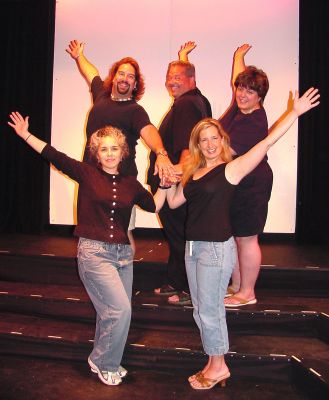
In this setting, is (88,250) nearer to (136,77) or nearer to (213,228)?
(213,228)

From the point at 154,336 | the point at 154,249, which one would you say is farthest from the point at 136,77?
the point at 154,249

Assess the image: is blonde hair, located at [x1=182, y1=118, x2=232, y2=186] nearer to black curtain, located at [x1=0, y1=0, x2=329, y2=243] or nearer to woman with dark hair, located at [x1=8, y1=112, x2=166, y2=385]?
woman with dark hair, located at [x1=8, y1=112, x2=166, y2=385]

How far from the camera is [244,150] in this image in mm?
2811

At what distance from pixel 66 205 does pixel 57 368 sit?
2.56m

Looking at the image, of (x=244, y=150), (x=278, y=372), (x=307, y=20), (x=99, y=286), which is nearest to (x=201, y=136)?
(x=244, y=150)

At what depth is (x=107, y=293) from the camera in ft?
7.97

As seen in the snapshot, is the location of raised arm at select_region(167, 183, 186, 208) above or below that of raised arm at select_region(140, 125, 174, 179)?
below

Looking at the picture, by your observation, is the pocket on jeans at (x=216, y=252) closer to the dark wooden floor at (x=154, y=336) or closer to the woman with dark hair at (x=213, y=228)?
the woman with dark hair at (x=213, y=228)

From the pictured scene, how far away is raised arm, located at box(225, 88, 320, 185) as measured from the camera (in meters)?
2.23

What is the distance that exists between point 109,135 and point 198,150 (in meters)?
0.48

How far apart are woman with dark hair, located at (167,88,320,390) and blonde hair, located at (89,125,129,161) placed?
37 cm

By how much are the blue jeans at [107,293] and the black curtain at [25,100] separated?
113 inches

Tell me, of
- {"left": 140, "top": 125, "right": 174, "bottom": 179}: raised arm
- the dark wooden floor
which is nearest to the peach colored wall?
the dark wooden floor

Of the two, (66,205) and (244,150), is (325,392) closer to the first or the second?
(244,150)
